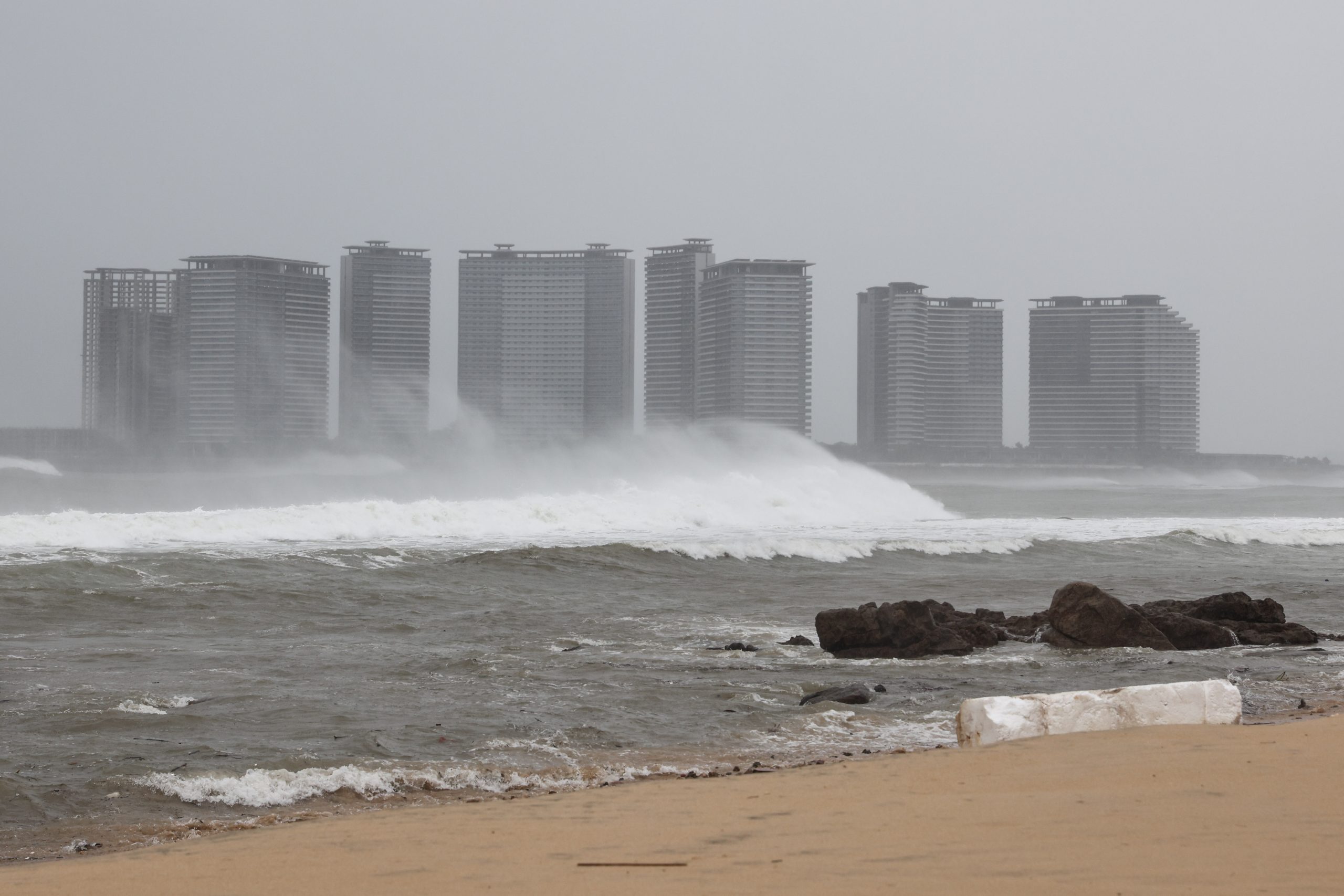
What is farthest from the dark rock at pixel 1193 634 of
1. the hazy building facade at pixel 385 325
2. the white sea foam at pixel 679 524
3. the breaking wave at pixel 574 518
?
the hazy building facade at pixel 385 325

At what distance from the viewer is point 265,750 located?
26.5ft

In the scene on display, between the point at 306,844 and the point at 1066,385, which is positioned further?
the point at 1066,385

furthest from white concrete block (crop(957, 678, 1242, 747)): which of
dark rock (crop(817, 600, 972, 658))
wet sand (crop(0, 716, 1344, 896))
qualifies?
dark rock (crop(817, 600, 972, 658))

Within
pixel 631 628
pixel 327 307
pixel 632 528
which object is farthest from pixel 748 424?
pixel 631 628

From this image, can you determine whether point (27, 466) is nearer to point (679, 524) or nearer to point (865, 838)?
point (679, 524)

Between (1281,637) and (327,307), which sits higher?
(327,307)

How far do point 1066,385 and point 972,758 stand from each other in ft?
524

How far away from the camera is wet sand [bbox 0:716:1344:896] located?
4105 mm

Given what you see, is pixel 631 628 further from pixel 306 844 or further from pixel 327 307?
pixel 327 307

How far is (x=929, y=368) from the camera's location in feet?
531

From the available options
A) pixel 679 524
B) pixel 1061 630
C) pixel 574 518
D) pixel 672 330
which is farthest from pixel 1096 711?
pixel 672 330

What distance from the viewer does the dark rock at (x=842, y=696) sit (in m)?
10.0

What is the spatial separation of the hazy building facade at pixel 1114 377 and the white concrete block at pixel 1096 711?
14986cm

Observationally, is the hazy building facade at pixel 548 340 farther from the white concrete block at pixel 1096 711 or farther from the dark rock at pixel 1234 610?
the white concrete block at pixel 1096 711
